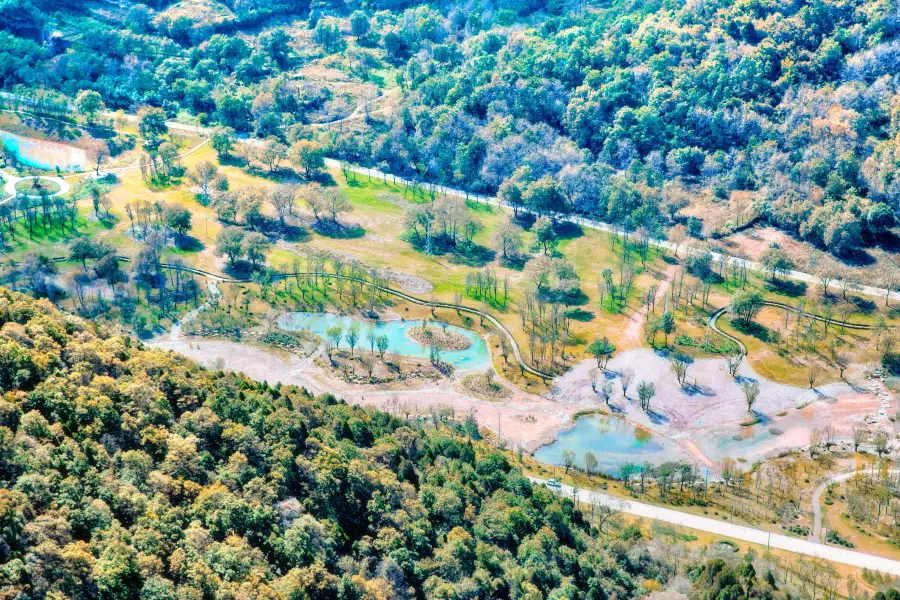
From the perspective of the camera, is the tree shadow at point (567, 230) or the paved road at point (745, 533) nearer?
the paved road at point (745, 533)

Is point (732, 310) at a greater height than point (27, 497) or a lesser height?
lesser

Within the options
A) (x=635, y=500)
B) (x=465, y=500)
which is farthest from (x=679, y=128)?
(x=465, y=500)

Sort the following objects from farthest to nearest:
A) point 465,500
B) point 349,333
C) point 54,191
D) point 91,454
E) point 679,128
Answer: point 679,128 → point 54,191 → point 349,333 → point 465,500 → point 91,454

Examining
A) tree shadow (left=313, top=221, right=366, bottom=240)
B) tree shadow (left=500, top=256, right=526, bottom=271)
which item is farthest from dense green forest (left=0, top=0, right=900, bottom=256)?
tree shadow (left=313, top=221, right=366, bottom=240)

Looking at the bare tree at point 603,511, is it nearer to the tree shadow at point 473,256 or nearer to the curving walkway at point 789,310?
the curving walkway at point 789,310

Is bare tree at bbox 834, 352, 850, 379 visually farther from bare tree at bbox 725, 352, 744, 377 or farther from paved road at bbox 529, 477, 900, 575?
paved road at bbox 529, 477, 900, 575

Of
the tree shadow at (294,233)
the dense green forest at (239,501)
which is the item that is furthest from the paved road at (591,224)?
the dense green forest at (239,501)

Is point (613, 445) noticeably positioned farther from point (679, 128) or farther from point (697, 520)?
point (679, 128)
